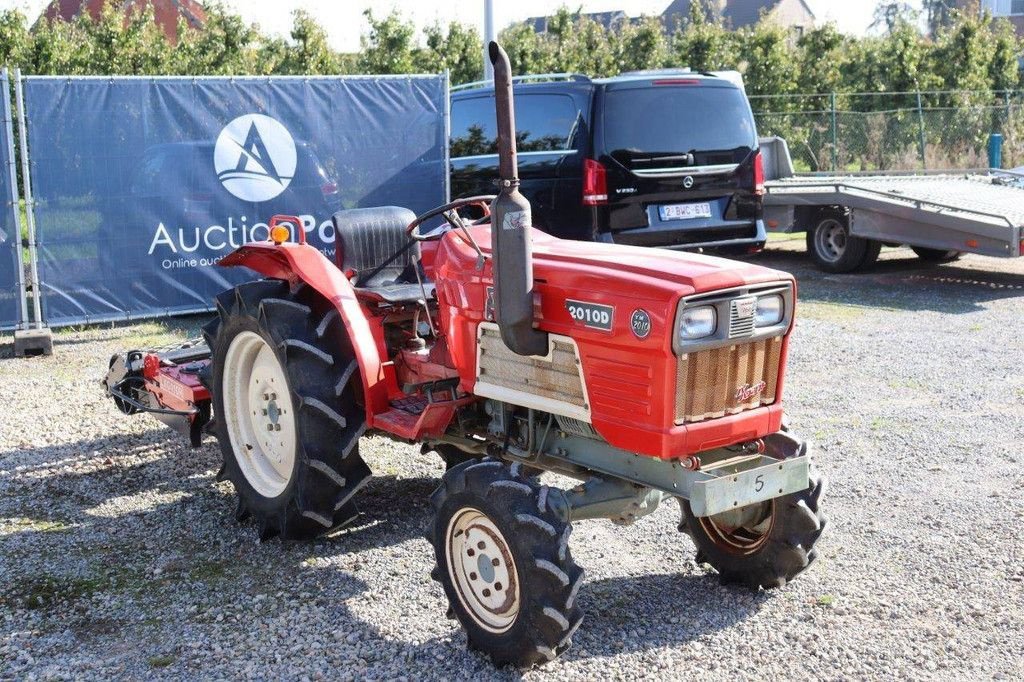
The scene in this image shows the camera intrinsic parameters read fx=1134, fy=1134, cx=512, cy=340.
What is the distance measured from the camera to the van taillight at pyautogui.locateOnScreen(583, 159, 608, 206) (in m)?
9.66

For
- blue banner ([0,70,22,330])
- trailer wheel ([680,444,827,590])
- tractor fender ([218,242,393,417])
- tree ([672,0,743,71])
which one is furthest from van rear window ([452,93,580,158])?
tree ([672,0,743,71])

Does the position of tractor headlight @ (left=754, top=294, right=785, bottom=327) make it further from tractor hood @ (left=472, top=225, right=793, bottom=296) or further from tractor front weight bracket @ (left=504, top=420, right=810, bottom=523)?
tractor front weight bracket @ (left=504, top=420, right=810, bottom=523)

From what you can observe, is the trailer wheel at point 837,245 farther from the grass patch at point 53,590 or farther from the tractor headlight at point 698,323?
the grass patch at point 53,590

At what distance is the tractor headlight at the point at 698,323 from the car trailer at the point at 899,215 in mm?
7757

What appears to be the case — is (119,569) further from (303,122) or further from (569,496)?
(303,122)

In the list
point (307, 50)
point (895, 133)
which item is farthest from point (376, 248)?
point (895, 133)

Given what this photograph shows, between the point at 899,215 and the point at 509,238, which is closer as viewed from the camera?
the point at 509,238

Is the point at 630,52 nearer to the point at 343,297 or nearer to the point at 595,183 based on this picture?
the point at 595,183

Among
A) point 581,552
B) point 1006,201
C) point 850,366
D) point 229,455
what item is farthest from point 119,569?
point 1006,201

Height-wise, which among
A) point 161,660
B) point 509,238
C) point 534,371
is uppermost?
point 509,238

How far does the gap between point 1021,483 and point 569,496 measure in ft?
9.46

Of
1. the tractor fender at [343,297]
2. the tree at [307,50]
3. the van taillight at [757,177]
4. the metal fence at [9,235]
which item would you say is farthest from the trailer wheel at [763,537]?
the tree at [307,50]

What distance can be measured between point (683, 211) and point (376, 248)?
4.97 m

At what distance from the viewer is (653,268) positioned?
3.90 m
